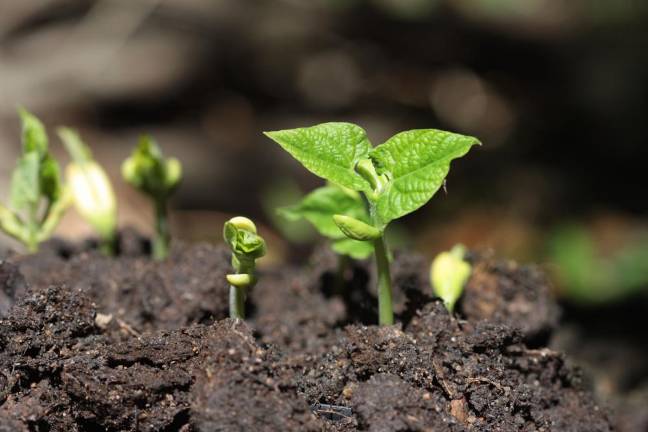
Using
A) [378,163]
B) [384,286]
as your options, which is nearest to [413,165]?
[378,163]

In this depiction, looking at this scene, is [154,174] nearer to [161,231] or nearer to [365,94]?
[161,231]

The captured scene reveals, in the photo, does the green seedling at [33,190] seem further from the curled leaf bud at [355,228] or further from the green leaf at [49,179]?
the curled leaf bud at [355,228]

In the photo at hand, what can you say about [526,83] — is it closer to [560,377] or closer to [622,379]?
[622,379]

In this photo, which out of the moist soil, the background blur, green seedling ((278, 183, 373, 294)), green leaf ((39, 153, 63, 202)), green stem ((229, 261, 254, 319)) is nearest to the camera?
the moist soil

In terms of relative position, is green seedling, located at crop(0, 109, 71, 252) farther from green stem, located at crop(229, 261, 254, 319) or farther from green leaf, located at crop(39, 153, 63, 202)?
green stem, located at crop(229, 261, 254, 319)

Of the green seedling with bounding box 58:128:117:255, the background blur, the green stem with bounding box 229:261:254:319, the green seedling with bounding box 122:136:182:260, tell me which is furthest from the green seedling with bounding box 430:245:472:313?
the background blur

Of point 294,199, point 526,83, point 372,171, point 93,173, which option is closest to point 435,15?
point 526,83
